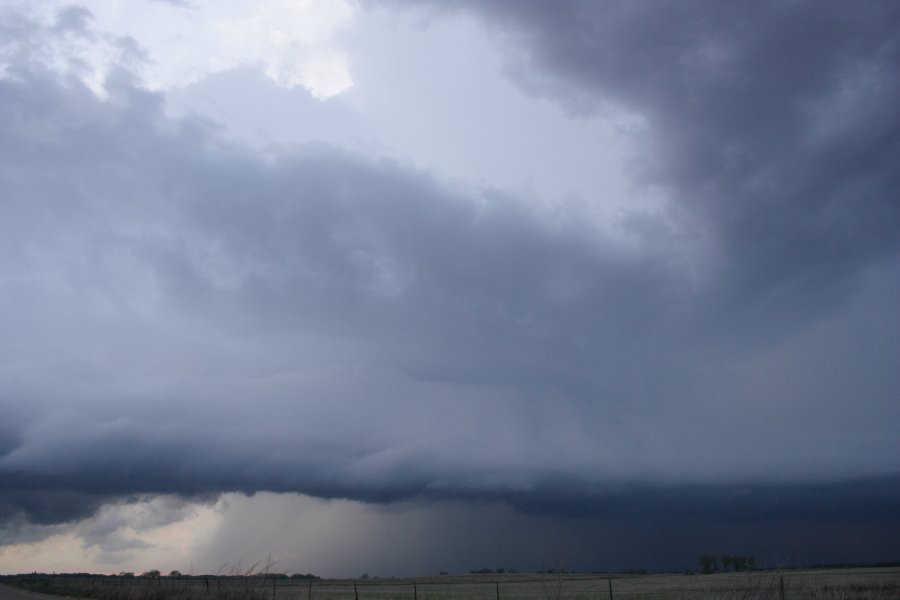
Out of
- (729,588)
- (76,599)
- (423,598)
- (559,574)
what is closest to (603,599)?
(423,598)

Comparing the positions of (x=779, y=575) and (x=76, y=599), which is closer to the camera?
(x=779, y=575)

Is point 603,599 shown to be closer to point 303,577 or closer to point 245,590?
point 245,590

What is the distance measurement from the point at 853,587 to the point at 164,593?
5289cm

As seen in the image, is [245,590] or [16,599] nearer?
[245,590]

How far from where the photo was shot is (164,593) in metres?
47.6

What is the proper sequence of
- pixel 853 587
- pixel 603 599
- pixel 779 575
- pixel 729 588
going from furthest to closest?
pixel 853 587 → pixel 603 599 → pixel 729 588 → pixel 779 575

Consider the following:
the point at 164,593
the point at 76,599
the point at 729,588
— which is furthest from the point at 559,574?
the point at 76,599

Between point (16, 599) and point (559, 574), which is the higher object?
point (559, 574)

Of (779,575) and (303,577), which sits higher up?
(779,575)

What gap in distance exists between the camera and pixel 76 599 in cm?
6228

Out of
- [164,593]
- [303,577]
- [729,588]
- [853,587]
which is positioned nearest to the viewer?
[729,588]

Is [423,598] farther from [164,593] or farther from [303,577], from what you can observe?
[303,577]

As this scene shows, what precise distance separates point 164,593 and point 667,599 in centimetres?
3483

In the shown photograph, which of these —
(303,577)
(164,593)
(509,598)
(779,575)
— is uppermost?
(779,575)
